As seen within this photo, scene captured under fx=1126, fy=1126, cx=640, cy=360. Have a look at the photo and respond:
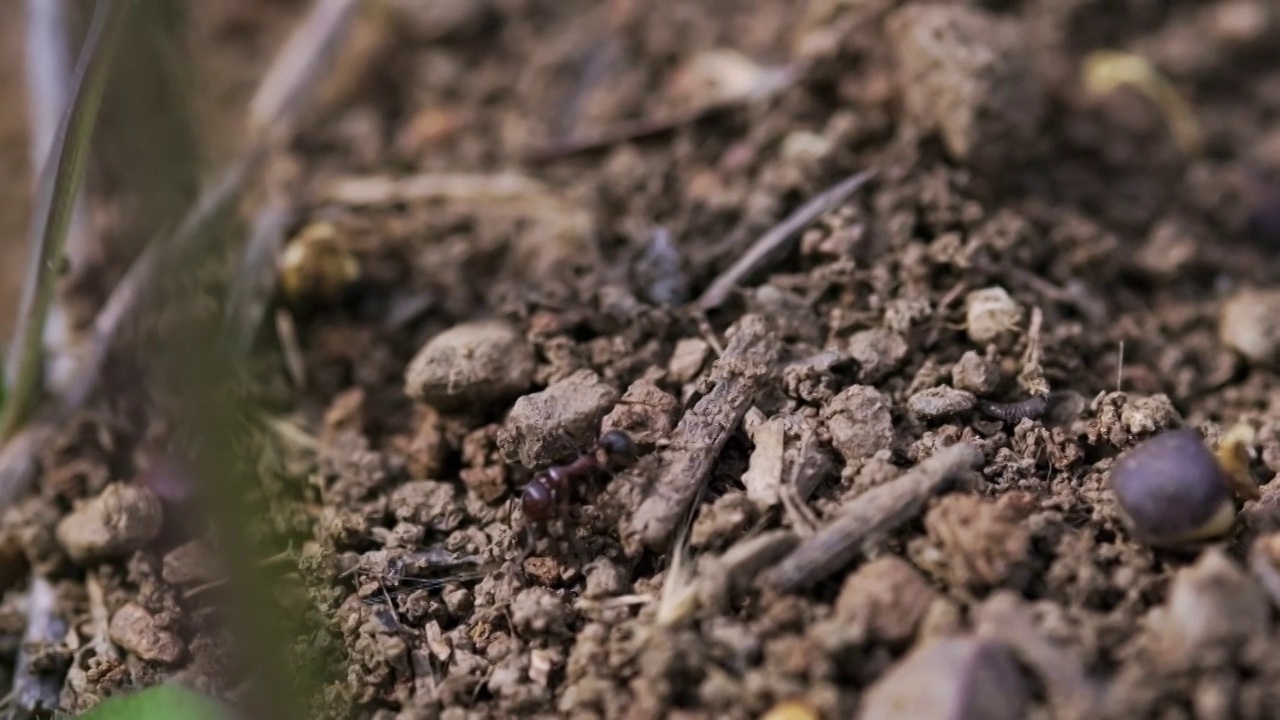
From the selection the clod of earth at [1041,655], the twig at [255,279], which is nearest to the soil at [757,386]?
the clod of earth at [1041,655]

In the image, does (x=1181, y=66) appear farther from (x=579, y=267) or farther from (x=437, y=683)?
(x=437, y=683)

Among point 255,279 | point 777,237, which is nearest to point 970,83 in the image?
point 777,237

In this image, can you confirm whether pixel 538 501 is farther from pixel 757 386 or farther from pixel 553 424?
pixel 757 386

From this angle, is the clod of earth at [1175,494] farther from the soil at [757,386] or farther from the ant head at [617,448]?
the ant head at [617,448]

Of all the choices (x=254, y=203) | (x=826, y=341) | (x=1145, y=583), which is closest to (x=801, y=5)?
(x=826, y=341)

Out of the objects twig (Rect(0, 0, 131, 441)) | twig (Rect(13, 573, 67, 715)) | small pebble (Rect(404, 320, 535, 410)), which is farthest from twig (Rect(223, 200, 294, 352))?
twig (Rect(13, 573, 67, 715))

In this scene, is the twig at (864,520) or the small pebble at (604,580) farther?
the small pebble at (604,580)

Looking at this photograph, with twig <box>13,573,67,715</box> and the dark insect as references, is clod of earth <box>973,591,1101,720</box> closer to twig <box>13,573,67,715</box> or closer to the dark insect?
the dark insect
